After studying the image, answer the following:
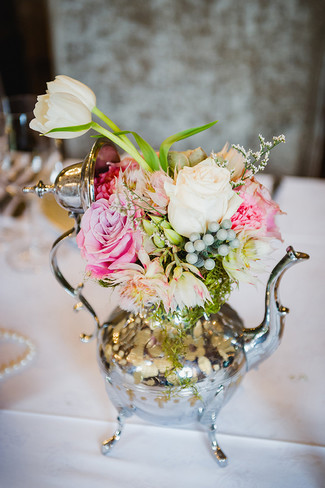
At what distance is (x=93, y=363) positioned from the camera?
76cm

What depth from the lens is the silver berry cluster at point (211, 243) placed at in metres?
0.45

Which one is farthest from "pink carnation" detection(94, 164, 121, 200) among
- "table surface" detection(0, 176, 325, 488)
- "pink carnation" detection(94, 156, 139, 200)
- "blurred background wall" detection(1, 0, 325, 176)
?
"blurred background wall" detection(1, 0, 325, 176)

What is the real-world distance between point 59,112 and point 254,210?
25cm

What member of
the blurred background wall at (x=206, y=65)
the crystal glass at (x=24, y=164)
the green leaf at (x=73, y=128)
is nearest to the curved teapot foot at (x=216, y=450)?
the green leaf at (x=73, y=128)

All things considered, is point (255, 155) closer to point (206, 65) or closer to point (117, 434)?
point (117, 434)

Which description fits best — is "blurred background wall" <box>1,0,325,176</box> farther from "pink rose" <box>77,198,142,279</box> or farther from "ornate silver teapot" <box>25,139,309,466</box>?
"pink rose" <box>77,198,142,279</box>

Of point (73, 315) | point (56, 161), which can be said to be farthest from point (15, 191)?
point (73, 315)

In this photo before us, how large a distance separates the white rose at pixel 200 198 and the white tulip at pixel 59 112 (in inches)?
5.4

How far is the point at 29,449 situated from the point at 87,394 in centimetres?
12

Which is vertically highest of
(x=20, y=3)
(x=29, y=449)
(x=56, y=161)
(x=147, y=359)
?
(x=20, y=3)

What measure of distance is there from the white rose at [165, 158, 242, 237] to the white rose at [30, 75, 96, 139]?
0.14m

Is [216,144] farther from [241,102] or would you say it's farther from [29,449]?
[29,449]

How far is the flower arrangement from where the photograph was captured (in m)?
0.45

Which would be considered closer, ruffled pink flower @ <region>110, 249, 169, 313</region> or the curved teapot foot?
ruffled pink flower @ <region>110, 249, 169, 313</region>
